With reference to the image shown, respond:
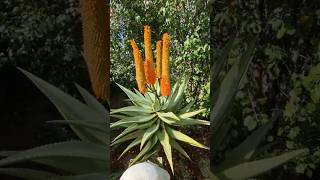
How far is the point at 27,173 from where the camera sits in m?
4.39

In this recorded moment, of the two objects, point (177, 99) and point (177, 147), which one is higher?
point (177, 99)

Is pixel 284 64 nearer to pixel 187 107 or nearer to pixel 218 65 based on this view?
pixel 218 65

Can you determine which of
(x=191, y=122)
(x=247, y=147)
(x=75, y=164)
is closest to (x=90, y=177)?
(x=75, y=164)

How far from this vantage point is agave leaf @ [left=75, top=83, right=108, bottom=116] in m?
4.28

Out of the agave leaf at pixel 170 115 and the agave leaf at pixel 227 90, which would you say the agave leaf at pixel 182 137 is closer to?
the agave leaf at pixel 170 115

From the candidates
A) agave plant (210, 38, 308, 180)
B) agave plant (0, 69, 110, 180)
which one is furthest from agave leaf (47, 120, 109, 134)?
agave plant (210, 38, 308, 180)

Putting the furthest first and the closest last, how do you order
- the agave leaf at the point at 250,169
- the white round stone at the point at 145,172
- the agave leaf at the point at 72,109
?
1. the agave leaf at the point at 250,169
2. the agave leaf at the point at 72,109
3. the white round stone at the point at 145,172

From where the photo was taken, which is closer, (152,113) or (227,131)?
(152,113)

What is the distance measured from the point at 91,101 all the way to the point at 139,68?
43cm

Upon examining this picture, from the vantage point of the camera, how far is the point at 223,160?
4473mm

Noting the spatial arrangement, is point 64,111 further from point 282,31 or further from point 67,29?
point 282,31

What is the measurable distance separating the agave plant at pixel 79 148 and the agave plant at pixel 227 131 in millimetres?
751

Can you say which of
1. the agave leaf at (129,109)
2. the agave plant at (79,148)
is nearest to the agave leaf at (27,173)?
the agave plant at (79,148)

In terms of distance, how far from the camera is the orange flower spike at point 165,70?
13.8 feet
